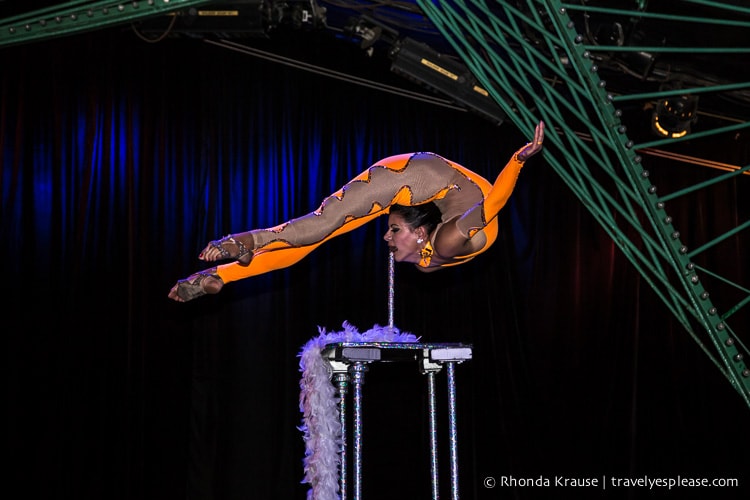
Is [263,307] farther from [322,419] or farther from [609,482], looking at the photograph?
[609,482]

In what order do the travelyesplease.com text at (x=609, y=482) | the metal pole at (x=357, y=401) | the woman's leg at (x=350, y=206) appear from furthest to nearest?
the travelyesplease.com text at (x=609, y=482)
the metal pole at (x=357, y=401)
the woman's leg at (x=350, y=206)

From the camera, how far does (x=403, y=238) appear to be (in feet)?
10.5

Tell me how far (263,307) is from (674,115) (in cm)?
315

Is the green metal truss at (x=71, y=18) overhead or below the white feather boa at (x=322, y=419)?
overhead

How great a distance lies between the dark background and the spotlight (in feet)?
4.53

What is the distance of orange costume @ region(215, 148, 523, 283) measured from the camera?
2686 millimetres

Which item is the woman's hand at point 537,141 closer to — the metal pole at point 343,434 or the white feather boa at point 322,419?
the white feather boa at point 322,419

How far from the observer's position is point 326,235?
Result: 2.75 meters

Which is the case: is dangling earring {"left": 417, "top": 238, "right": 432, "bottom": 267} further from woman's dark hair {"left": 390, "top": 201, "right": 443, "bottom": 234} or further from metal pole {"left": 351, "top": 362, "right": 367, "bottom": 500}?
metal pole {"left": 351, "top": 362, "right": 367, "bottom": 500}

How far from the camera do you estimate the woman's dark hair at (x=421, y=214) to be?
10.4 ft

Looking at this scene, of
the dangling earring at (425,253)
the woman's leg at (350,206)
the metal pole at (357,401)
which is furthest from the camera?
the dangling earring at (425,253)

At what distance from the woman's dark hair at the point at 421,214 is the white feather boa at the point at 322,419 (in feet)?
1.67

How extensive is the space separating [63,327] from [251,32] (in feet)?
6.72

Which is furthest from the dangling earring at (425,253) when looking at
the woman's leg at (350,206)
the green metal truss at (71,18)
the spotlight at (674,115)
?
the spotlight at (674,115)
